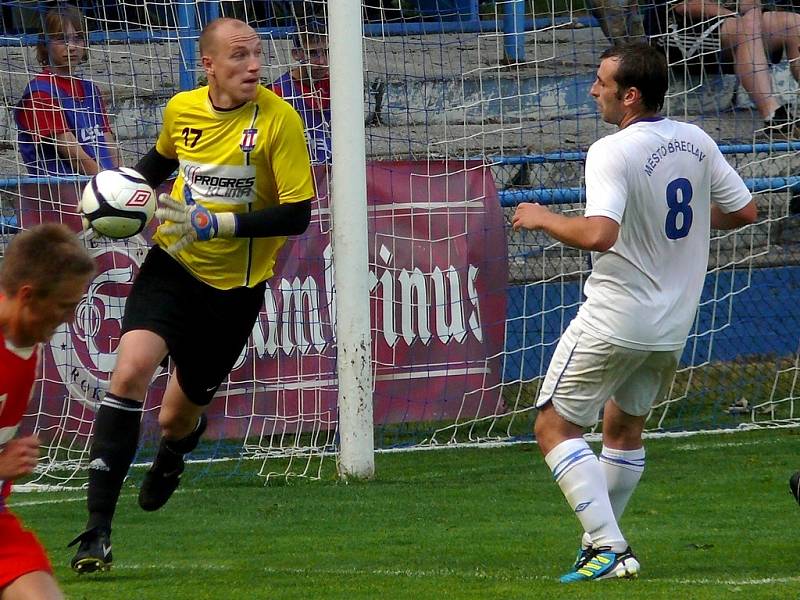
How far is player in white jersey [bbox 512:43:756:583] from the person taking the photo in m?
5.12

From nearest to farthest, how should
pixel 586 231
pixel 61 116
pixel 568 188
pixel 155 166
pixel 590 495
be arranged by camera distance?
pixel 586 231 → pixel 590 495 → pixel 155 166 → pixel 61 116 → pixel 568 188

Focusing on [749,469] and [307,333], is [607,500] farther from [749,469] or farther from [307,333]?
[307,333]

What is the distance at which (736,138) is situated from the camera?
10.7 meters

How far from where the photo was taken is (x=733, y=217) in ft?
18.0

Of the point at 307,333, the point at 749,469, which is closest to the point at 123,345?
the point at 307,333

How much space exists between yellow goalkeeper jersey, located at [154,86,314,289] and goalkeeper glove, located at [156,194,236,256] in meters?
0.26

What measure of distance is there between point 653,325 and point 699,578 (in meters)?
0.93

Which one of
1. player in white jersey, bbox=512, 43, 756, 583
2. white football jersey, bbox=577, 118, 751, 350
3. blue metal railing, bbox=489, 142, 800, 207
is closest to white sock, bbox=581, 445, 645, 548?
player in white jersey, bbox=512, 43, 756, 583

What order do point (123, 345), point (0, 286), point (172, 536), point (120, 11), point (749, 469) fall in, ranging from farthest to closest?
point (120, 11) < point (749, 469) < point (172, 536) < point (123, 345) < point (0, 286)

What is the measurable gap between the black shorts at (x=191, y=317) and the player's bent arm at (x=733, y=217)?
2.00m

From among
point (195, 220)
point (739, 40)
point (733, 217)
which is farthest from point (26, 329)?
point (739, 40)

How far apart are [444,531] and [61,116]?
3.98m

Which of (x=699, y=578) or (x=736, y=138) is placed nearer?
(x=699, y=578)

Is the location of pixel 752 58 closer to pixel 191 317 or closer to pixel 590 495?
pixel 191 317
